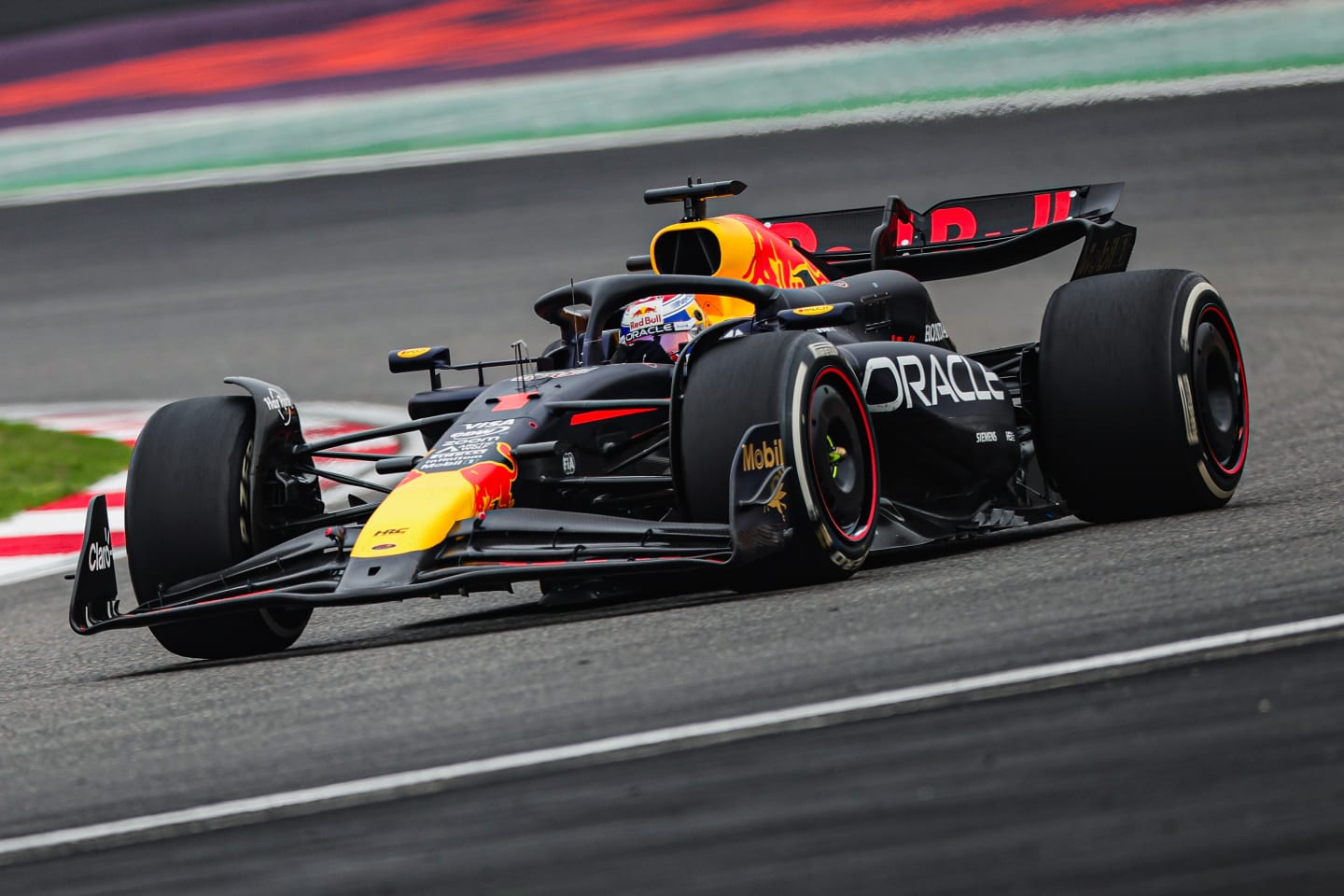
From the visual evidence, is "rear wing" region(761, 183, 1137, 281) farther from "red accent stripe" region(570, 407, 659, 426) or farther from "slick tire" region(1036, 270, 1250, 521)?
"red accent stripe" region(570, 407, 659, 426)

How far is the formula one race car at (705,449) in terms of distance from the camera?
6.09 metres

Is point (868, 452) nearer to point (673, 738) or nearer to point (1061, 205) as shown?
point (1061, 205)

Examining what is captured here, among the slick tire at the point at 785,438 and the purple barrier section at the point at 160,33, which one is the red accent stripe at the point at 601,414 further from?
the purple barrier section at the point at 160,33

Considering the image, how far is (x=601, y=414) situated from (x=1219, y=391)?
2542mm

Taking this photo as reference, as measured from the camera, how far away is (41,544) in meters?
10.2

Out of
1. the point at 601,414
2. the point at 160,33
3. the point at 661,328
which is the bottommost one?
the point at 601,414

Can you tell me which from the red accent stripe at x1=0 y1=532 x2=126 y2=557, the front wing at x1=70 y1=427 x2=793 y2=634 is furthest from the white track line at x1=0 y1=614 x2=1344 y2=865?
the red accent stripe at x1=0 y1=532 x2=126 y2=557

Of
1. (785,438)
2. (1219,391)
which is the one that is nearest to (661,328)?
(785,438)

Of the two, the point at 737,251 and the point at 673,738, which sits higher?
the point at 737,251

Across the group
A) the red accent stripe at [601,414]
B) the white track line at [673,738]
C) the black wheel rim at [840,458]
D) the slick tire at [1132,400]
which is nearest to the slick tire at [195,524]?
the red accent stripe at [601,414]

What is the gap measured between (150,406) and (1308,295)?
8.42 metres

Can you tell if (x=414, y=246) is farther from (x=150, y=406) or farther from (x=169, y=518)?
(x=169, y=518)

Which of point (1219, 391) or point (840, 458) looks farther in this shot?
point (1219, 391)

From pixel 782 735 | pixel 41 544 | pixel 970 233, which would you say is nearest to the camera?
pixel 782 735
